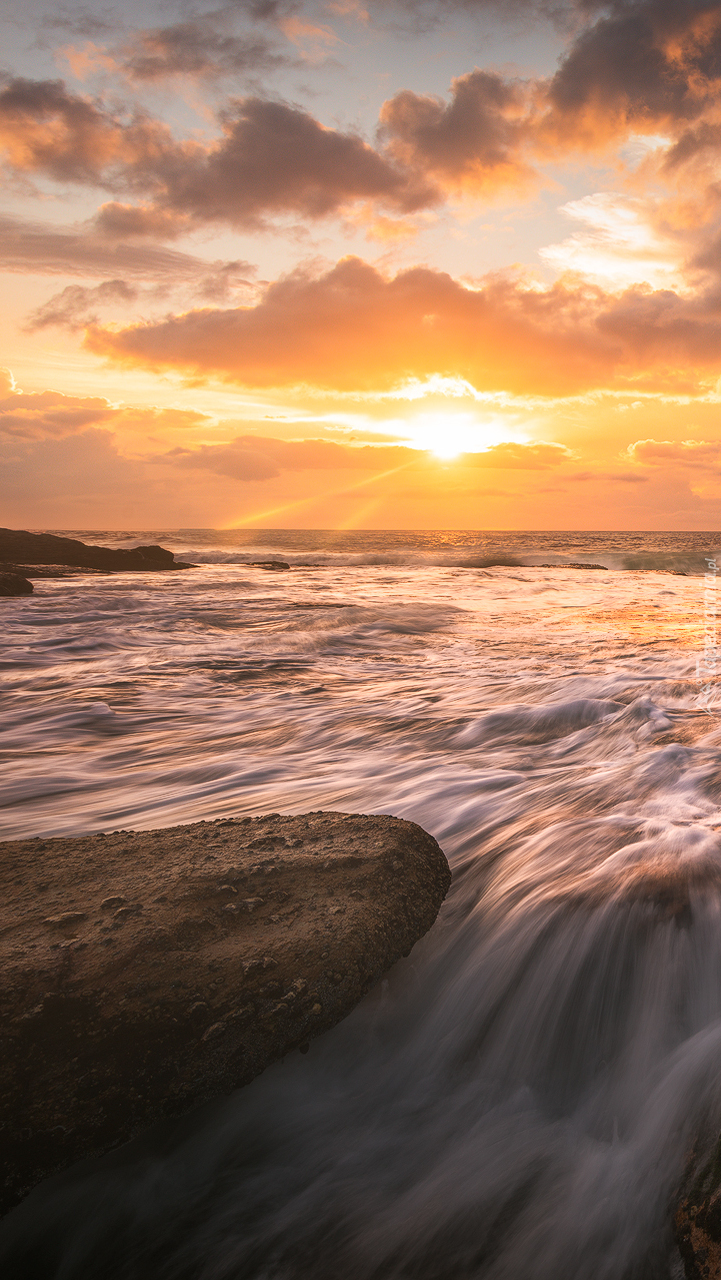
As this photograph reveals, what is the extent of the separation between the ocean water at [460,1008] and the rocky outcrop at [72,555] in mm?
22402

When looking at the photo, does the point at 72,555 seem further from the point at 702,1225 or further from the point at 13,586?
the point at 702,1225

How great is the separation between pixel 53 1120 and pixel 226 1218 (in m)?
0.58

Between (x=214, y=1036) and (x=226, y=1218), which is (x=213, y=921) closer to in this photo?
(x=214, y=1036)

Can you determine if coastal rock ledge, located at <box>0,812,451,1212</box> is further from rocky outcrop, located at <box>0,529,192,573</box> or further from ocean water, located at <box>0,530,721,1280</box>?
rocky outcrop, located at <box>0,529,192,573</box>

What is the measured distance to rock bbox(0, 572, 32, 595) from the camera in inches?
638

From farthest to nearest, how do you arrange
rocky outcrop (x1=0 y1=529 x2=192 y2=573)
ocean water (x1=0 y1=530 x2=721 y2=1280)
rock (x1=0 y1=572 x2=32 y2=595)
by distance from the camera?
rocky outcrop (x1=0 y1=529 x2=192 y2=573) < rock (x1=0 y1=572 x2=32 y2=595) < ocean water (x1=0 y1=530 x2=721 y2=1280)

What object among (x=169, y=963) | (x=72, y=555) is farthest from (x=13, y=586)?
(x=169, y=963)

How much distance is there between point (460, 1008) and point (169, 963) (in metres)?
1.16

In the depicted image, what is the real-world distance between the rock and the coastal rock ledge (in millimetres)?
15522

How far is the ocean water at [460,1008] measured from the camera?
1.73m

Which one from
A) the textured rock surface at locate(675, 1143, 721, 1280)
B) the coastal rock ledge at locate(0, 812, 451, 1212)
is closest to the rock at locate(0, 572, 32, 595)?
the coastal rock ledge at locate(0, 812, 451, 1212)

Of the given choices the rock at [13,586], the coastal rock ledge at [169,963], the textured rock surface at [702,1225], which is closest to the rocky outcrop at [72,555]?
the rock at [13,586]

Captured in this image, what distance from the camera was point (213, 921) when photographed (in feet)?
7.24

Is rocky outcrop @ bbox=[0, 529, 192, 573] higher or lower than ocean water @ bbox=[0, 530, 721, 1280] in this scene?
higher
